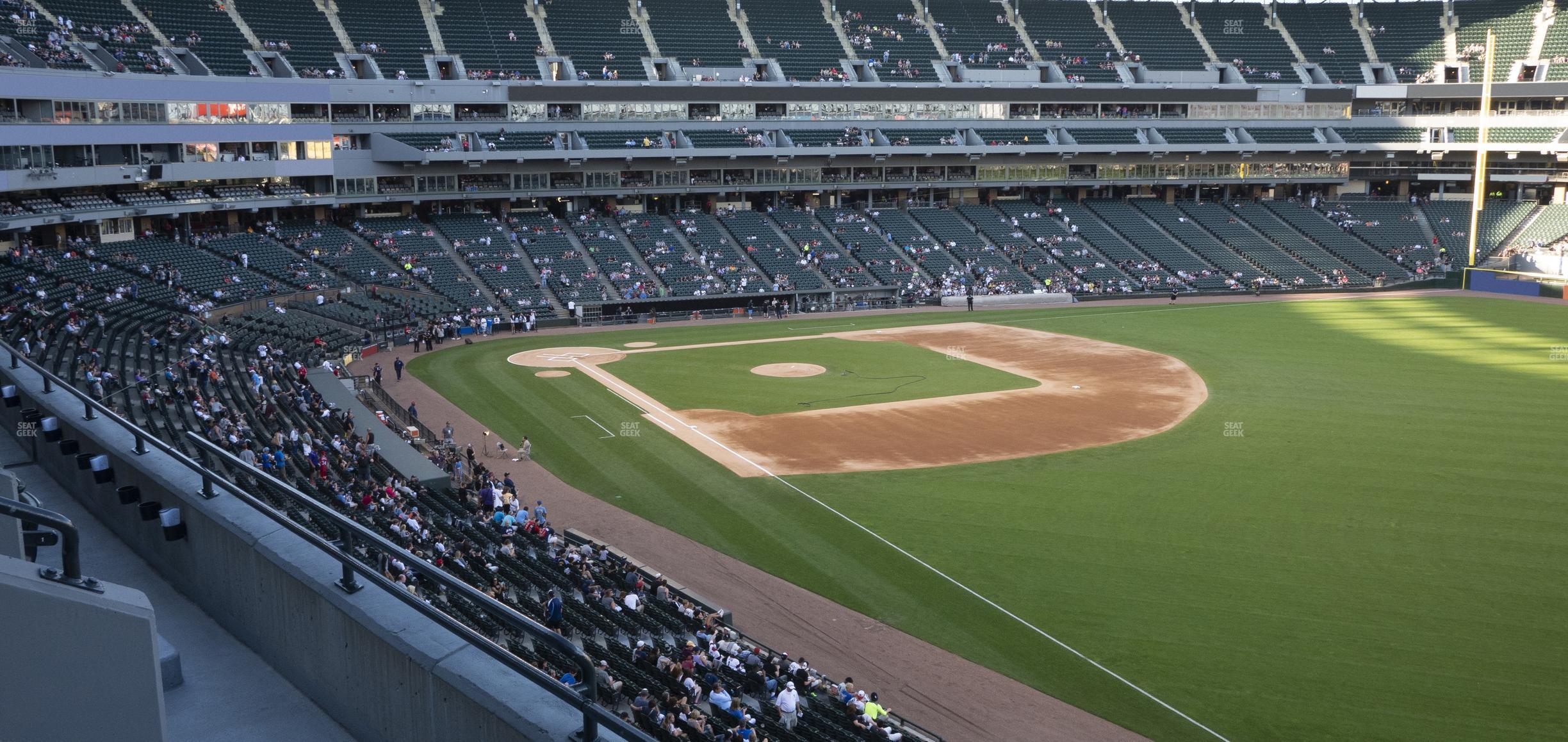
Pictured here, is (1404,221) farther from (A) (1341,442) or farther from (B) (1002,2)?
(A) (1341,442)

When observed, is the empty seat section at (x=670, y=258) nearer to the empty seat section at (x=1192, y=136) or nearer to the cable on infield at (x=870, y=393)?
the cable on infield at (x=870, y=393)

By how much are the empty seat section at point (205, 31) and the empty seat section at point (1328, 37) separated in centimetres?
7391

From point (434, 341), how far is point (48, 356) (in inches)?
1128

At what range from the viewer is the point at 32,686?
4992 millimetres

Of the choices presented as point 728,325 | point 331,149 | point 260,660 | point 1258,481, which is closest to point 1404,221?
point 728,325

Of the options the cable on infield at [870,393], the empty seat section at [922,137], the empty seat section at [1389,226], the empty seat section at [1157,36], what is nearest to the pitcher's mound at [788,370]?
the cable on infield at [870,393]

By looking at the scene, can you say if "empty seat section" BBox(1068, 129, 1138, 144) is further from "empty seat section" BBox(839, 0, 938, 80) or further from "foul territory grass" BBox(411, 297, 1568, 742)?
"foul territory grass" BBox(411, 297, 1568, 742)

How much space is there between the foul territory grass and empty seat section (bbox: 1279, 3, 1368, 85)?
2047 inches

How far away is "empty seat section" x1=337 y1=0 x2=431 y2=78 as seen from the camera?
72438mm

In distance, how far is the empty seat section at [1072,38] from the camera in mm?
88625

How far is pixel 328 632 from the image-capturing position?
679 cm

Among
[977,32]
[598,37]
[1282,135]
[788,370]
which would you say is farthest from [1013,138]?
[788,370]

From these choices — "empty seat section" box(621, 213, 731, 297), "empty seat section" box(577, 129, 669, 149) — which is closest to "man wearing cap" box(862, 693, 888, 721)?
"empty seat section" box(621, 213, 731, 297)

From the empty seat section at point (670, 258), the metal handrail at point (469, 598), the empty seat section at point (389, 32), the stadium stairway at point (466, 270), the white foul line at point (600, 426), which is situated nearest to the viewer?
the metal handrail at point (469, 598)
